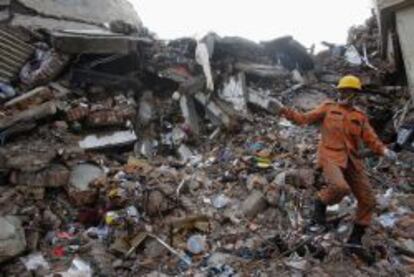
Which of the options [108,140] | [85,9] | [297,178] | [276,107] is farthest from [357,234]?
[85,9]

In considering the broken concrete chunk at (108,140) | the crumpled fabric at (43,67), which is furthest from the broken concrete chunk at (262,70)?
the crumpled fabric at (43,67)

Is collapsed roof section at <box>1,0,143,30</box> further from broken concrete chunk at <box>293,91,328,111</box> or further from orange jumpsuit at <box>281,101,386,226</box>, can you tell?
orange jumpsuit at <box>281,101,386,226</box>

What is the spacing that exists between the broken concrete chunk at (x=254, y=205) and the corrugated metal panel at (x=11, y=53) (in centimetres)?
405

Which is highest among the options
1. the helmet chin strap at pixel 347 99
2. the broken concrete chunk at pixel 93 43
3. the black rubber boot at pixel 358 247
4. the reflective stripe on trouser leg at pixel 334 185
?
the broken concrete chunk at pixel 93 43

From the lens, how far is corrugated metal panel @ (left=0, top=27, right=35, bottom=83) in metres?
7.97

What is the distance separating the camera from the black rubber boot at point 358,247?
196 inches

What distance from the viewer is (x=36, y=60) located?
8328mm

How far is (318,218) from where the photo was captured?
5477mm

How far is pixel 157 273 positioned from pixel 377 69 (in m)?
6.77

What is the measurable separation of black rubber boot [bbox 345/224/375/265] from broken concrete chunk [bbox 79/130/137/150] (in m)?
3.82

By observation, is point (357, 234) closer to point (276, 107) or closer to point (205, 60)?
point (276, 107)

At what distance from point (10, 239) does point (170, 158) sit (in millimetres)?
3347

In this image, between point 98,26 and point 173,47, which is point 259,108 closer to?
point 173,47

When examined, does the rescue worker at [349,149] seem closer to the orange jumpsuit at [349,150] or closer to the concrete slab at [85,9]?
the orange jumpsuit at [349,150]
